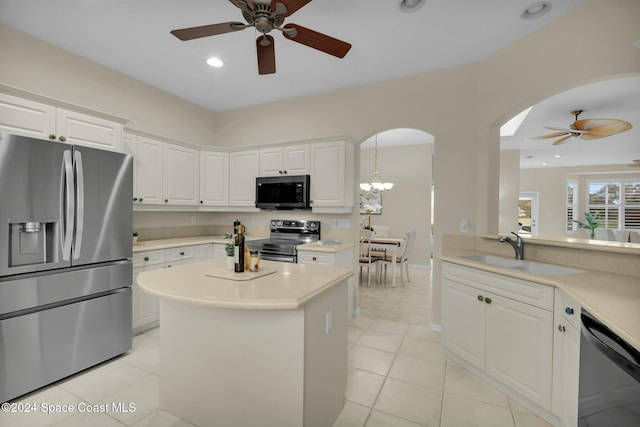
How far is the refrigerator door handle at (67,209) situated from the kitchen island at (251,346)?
0.95 metres

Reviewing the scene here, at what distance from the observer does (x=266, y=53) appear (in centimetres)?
207

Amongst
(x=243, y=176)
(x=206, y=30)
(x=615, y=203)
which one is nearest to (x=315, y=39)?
(x=206, y=30)

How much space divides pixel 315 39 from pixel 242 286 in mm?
1649

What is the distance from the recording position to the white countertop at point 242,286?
49.9 inches

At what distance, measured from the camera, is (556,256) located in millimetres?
2301

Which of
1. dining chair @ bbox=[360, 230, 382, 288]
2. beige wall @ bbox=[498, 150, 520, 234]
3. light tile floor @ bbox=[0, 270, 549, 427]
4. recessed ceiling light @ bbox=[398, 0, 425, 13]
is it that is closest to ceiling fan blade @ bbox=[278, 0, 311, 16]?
recessed ceiling light @ bbox=[398, 0, 425, 13]

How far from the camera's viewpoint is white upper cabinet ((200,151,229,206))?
13.2 feet

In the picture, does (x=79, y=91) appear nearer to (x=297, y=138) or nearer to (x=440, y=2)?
(x=297, y=138)

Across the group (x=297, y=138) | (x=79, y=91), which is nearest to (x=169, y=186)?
(x=79, y=91)

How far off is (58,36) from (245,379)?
11.2 feet

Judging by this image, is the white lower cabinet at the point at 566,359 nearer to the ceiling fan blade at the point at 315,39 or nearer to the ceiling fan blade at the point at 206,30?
the ceiling fan blade at the point at 315,39

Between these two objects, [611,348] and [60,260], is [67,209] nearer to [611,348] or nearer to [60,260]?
[60,260]

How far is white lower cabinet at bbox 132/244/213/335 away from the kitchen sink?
3.06 metres

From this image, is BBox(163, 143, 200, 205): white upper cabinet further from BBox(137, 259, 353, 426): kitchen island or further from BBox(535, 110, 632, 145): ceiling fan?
BBox(535, 110, 632, 145): ceiling fan
